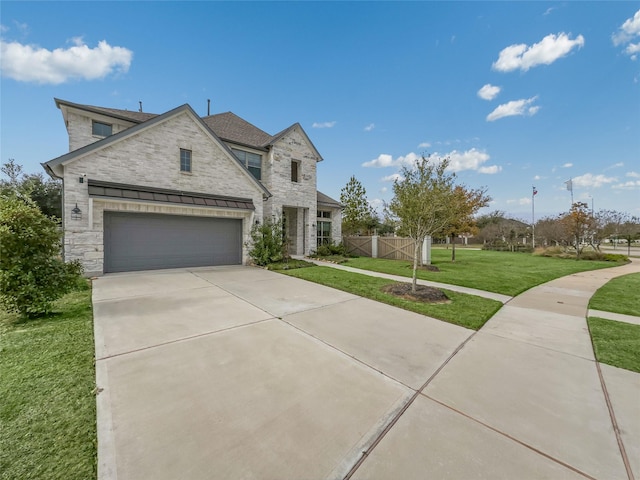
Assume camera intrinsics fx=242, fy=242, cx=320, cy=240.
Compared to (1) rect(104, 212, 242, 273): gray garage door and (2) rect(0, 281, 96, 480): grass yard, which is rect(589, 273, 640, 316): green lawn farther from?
(1) rect(104, 212, 242, 273): gray garage door

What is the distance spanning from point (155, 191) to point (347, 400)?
1121cm

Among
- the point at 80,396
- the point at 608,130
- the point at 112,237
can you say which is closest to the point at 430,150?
the point at 80,396

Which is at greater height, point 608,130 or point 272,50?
point 272,50

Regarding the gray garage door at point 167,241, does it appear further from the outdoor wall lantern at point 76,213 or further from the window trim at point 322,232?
the window trim at point 322,232

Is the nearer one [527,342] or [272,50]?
[527,342]

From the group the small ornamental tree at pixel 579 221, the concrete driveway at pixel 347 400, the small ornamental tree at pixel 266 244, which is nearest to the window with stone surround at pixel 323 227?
the small ornamental tree at pixel 266 244

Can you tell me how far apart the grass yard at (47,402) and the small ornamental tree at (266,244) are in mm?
7993

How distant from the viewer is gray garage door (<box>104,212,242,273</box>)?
32.1ft

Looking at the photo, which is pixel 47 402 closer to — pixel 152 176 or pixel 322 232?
→ pixel 152 176

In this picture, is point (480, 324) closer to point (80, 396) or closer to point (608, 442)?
point (608, 442)

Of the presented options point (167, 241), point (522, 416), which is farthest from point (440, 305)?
point (167, 241)

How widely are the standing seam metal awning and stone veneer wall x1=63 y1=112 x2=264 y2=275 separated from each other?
0.22 m

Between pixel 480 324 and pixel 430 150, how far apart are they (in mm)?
5025

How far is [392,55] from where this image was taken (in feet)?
46.1
